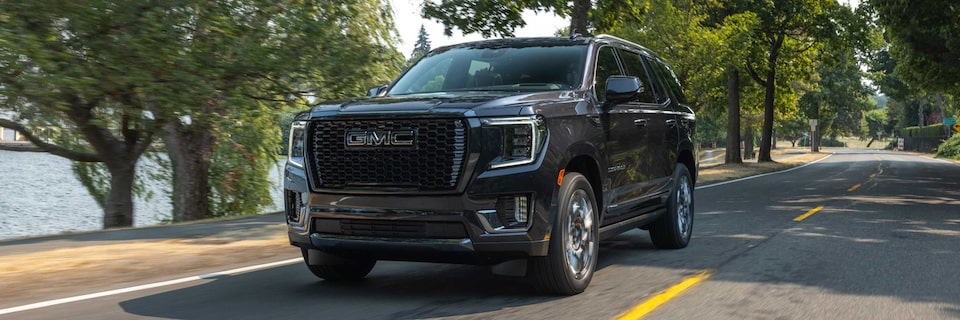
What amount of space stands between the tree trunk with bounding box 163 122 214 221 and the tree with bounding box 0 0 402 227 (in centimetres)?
3

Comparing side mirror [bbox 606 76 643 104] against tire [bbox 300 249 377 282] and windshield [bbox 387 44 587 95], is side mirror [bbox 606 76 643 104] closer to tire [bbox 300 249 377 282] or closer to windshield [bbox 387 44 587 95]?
windshield [bbox 387 44 587 95]

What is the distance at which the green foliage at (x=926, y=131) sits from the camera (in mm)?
82787

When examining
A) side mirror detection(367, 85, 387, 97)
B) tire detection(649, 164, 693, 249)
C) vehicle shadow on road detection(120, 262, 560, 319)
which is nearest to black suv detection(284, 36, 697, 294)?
vehicle shadow on road detection(120, 262, 560, 319)

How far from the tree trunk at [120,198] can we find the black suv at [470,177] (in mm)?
10806

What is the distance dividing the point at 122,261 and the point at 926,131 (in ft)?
307

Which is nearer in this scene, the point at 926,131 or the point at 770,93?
the point at 770,93

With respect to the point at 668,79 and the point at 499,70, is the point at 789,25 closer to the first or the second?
the point at 668,79

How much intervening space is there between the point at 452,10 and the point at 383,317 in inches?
604

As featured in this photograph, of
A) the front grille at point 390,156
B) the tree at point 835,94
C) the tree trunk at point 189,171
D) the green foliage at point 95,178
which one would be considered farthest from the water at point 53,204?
the tree at point 835,94

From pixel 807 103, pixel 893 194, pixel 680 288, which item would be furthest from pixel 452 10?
pixel 807 103

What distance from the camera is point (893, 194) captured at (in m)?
18.4

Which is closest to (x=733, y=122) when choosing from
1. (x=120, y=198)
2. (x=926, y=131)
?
(x=120, y=198)

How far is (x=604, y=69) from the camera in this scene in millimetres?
7492

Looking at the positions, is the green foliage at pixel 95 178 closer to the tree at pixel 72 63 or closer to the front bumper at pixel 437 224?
the tree at pixel 72 63
